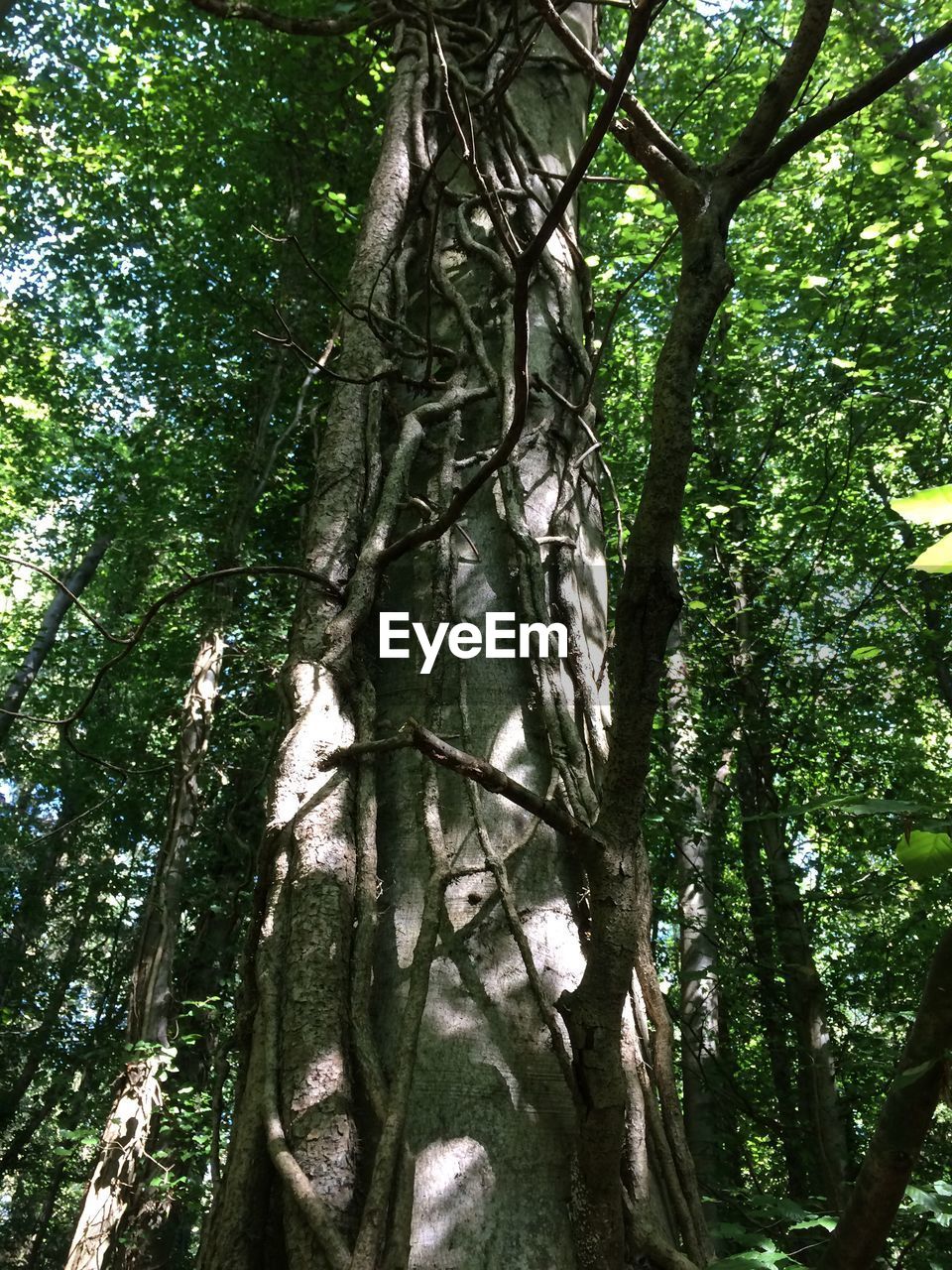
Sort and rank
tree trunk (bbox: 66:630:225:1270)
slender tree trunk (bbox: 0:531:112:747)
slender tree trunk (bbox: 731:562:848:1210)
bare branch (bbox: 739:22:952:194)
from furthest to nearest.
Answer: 1. slender tree trunk (bbox: 0:531:112:747)
2. slender tree trunk (bbox: 731:562:848:1210)
3. tree trunk (bbox: 66:630:225:1270)
4. bare branch (bbox: 739:22:952:194)

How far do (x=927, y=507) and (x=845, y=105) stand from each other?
116cm

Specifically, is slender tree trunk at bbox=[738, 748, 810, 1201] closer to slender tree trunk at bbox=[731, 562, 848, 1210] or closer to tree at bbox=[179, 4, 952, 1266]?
slender tree trunk at bbox=[731, 562, 848, 1210]

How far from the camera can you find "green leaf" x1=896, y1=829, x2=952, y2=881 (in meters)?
0.82

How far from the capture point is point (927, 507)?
590 mm

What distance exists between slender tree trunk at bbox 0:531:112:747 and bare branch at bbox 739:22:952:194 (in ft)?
28.1

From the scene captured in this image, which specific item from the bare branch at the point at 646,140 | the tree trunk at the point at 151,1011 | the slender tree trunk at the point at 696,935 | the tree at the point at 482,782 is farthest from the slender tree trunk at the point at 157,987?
the bare branch at the point at 646,140

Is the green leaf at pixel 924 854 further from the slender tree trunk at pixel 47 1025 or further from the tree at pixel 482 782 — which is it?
the slender tree trunk at pixel 47 1025

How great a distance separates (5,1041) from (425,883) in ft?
36.4

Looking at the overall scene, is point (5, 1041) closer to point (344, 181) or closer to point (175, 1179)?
point (175, 1179)

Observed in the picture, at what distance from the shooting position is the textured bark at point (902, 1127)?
0.89 metres

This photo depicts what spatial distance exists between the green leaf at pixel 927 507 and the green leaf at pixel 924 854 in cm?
36

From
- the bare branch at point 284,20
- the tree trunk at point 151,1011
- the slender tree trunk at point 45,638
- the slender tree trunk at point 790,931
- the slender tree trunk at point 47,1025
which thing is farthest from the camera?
the slender tree trunk at point 47,1025

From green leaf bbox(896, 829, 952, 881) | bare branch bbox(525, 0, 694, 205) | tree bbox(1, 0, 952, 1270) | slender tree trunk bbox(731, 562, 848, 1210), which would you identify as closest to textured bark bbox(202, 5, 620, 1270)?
tree bbox(1, 0, 952, 1270)

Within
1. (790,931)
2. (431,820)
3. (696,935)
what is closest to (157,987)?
(696,935)
